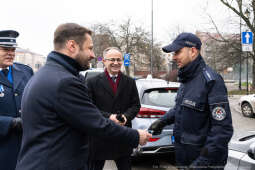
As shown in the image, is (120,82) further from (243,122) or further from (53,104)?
(243,122)

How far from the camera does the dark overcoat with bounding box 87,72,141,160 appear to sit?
325 centimetres

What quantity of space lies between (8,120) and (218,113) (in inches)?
74.9

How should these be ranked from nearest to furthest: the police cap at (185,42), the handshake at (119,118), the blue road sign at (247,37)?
the police cap at (185,42), the handshake at (119,118), the blue road sign at (247,37)

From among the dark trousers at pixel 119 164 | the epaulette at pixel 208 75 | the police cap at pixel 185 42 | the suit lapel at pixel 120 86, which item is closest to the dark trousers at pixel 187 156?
the epaulette at pixel 208 75

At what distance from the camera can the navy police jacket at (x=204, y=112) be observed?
6.85 feet

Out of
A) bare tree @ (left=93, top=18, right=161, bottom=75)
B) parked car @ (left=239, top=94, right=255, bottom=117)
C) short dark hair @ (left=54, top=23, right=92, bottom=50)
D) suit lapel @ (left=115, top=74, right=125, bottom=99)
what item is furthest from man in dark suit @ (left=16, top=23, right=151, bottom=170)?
bare tree @ (left=93, top=18, right=161, bottom=75)

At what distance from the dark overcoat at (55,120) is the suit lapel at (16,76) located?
0.99 meters

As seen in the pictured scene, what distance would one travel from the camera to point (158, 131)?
285 centimetres

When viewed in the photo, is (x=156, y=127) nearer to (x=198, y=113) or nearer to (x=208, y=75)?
(x=198, y=113)

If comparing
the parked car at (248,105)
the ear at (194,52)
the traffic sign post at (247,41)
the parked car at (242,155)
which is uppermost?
the traffic sign post at (247,41)

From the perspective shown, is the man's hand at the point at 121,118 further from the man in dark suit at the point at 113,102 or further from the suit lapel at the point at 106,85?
the suit lapel at the point at 106,85

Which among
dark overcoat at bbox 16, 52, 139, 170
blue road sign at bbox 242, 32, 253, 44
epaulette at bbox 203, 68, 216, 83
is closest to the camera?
dark overcoat at bbox 16, 52, 139, 170

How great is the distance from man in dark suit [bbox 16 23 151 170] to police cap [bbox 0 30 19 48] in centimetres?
103

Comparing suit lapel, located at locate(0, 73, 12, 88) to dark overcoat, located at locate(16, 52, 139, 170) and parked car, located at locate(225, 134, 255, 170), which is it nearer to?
dark overcoat, located at locate(16, 52, 139, 170)
